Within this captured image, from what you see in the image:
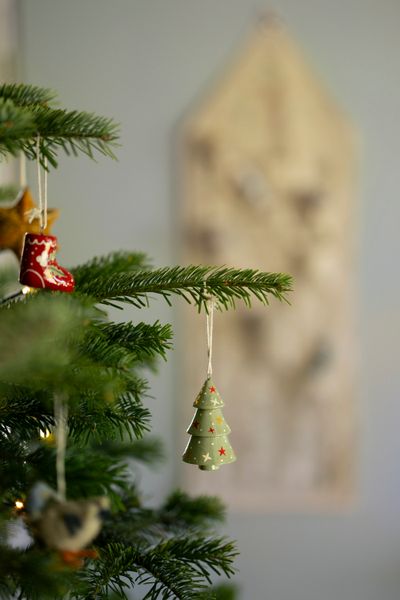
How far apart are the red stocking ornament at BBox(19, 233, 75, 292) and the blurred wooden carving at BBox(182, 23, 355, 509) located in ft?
3.34

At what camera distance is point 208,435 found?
2.04 ft

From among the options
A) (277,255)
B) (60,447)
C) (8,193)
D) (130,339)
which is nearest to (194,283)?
(130,339)

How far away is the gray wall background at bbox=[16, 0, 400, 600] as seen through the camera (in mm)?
1529

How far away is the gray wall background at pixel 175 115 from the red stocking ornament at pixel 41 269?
102 cm

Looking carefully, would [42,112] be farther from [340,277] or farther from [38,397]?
[340,277]

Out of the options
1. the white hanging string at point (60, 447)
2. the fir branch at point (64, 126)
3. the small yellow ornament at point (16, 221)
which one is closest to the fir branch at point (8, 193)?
the small yellow ornament at point (16, 221)

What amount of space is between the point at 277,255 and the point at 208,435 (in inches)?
38.6

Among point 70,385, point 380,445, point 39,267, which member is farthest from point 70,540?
point 380,445

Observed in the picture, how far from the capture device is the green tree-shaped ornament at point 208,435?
0.62 meters

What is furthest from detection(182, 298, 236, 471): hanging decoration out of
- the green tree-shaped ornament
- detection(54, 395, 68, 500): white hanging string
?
detection(54, 395, 68, 500): white hanging string

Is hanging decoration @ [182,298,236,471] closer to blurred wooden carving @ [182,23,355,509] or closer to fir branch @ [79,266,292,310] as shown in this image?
fir branch @ [79,266,292,310]

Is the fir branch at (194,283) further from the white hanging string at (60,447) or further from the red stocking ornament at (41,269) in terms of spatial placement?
the white hanging string at (60,447)

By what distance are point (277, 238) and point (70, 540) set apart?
122 cm

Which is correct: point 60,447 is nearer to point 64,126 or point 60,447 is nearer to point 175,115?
point 64,126
